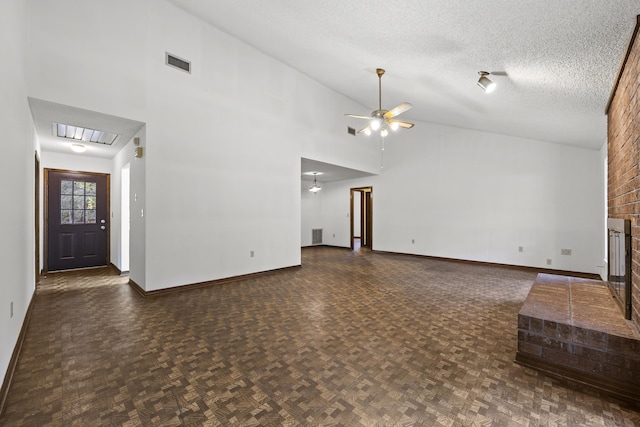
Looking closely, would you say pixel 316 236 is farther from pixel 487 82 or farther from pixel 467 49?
pixel 467 49

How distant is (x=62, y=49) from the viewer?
3270 mm

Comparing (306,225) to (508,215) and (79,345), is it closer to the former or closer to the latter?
(508,215)

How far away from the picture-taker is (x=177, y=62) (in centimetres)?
420

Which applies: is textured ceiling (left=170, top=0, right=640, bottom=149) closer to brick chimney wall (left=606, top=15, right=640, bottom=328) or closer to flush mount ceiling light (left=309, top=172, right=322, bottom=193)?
brick chimney wall (left=606, top=15, right=640, bottom=328)

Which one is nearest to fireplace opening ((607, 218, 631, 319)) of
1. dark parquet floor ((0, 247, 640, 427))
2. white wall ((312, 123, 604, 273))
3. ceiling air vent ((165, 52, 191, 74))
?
dark parquet floor ((0, 247, 640, 427))

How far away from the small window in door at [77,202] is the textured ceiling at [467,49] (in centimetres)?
408

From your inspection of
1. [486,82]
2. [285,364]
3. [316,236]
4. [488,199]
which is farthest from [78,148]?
[488,199]

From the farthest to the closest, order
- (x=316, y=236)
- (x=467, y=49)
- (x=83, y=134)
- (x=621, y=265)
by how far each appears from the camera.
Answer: (x=316, y=236), (x=83, y=134), (x=467, y=49), (x=621, y=265)

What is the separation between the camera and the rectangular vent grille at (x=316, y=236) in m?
9.90

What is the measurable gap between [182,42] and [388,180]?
5824mm

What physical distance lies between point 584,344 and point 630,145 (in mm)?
1535

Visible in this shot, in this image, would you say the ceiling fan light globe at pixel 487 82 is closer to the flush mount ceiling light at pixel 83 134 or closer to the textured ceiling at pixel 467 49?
the textured ceiling at pixel 467 49

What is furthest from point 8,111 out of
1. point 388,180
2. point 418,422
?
point 388,180

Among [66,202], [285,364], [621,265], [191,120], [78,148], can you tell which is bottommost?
[285,364]
